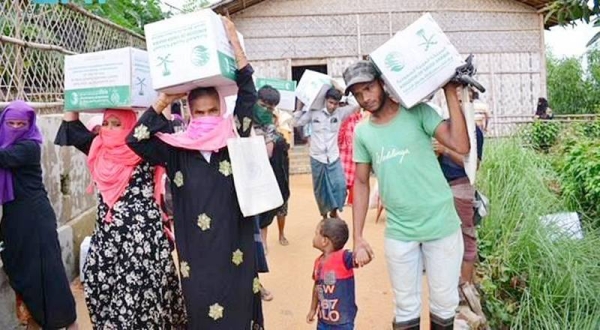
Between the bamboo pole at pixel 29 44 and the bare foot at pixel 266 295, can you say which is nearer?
the bamboo pole at pixel 29 44

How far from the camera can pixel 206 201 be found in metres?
2.57

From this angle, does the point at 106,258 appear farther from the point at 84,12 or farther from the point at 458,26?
the point at 458,26

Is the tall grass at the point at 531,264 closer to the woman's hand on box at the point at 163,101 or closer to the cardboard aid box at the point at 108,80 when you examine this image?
the woman's hand on box at the point at 163,101

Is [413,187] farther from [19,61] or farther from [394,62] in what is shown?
[19,61]

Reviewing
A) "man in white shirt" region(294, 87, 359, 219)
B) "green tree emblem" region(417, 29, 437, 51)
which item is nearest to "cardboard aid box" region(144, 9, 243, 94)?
"green tree emblem" region(417, 29, 437, 51)

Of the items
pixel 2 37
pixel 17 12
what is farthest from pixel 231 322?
pixel 17 12

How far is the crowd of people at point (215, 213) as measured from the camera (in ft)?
8.45

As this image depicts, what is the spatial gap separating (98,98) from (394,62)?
4.69 ft

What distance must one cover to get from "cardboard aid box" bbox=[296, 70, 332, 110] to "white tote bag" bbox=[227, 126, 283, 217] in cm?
334

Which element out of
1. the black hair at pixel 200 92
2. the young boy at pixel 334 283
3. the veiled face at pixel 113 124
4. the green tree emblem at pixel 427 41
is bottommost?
the young boy at pixel 334 283

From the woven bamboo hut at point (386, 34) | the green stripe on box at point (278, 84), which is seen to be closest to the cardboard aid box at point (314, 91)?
the green stripe on box at point (278, 84)

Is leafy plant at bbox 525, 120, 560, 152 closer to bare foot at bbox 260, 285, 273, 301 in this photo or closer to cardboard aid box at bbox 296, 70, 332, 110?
cardboard aid box at bbox 296, 70, 332, 110

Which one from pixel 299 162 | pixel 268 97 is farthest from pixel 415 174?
pixel 299 162

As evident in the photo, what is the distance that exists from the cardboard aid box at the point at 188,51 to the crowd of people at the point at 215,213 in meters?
0.13
